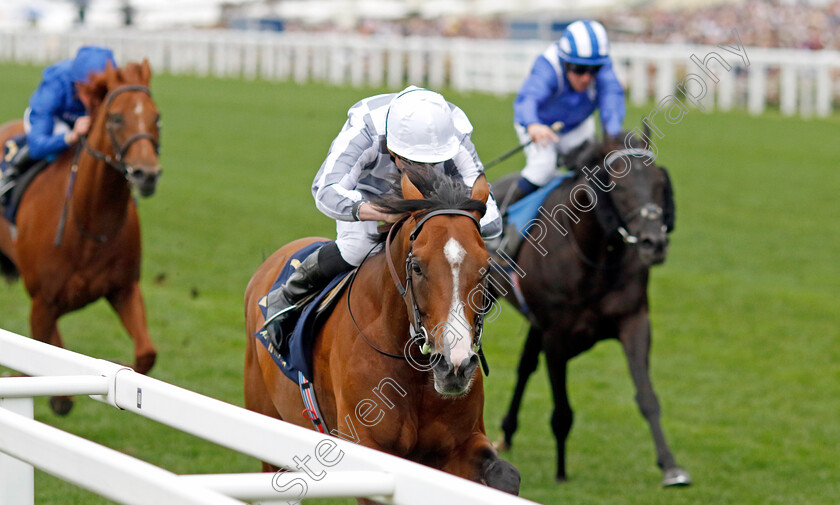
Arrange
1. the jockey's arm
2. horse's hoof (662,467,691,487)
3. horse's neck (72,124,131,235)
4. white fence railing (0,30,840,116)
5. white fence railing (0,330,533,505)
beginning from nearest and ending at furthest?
white fence railing (0,330,533,505), horse's hoof (662,467,691,487), horse's neck (72,124,131,235), the jockey's arm, white fence railing (0,30,840,116)

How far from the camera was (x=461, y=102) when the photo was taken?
22.3 m

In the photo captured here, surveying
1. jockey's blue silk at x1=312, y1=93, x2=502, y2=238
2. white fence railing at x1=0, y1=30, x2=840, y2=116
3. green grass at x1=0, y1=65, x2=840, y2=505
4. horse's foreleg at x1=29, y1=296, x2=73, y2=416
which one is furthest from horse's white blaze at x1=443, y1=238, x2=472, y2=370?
white fence railing at x1=0, y1=30, x2=840, y2=116

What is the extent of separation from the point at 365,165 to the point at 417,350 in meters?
0.78

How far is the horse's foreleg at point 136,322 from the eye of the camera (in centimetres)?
546

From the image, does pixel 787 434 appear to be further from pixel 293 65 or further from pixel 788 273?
pixel 293 65

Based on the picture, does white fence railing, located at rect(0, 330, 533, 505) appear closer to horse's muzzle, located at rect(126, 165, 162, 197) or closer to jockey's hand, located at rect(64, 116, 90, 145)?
horse's muzzle, located at rect(126, 165, 162, 197)

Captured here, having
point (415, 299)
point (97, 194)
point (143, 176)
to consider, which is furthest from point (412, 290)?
point (97, 194)

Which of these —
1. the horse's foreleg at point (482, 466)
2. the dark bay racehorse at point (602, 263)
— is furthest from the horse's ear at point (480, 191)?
the dark bay racehorse at point (602, 263)

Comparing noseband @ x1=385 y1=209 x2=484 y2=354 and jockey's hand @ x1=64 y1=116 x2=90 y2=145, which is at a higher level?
noseband @ x1=385 y1=209 x2=484 y2=354

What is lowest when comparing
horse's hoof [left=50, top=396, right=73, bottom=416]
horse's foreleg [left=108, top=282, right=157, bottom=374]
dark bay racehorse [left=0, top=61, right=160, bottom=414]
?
horse's hoof [left=50, top=396, right=73, bottom=416]

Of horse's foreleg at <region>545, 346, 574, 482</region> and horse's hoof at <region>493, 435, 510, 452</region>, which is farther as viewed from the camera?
horse's hoof at <region>493, 435, 510, 452</region>

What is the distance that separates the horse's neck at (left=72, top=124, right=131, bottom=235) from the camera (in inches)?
223

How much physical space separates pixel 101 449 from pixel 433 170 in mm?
1386

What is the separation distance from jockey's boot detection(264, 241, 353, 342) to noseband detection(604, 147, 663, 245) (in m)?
1.78
